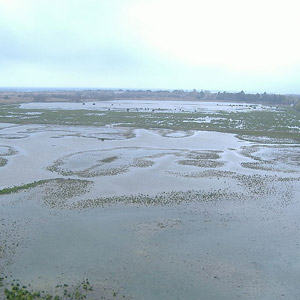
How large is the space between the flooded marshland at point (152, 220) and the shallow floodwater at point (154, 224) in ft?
0.17

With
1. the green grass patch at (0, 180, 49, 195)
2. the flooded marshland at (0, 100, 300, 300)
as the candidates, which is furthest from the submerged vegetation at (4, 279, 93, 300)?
the green grass patch at (0, 180, 49, 195)

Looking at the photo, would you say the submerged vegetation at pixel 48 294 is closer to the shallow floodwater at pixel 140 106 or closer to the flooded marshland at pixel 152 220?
the flooded marshland at pixel 152 220

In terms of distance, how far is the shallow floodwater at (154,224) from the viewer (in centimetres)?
1082

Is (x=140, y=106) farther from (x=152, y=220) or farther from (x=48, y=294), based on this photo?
(x=48, y=294)

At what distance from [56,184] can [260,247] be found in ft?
42.1

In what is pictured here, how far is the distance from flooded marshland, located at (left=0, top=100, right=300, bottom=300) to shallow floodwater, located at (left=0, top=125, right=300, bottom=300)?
0.17 feet

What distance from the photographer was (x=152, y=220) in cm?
1532

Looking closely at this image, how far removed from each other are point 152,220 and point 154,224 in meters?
0.43

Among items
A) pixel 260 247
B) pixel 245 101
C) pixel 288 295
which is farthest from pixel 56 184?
pixel 245 101

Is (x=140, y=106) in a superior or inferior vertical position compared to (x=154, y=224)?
superior

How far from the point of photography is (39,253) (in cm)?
1231

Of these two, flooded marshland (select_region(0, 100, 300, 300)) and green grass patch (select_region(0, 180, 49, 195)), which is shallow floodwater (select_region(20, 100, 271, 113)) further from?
green grass patch (select_region(0, 180, 49, 195))

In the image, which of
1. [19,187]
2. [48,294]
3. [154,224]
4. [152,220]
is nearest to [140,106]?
[19,187]

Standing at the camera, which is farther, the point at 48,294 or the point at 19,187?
the point at 19,187
